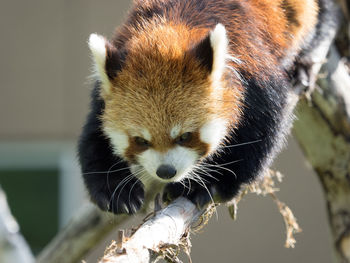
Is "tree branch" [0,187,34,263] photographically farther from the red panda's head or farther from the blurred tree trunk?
the blurred tree trunk

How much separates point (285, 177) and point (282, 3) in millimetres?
3812

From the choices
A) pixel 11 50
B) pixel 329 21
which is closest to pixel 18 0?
pixel 11 50

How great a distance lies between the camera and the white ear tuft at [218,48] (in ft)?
9.82

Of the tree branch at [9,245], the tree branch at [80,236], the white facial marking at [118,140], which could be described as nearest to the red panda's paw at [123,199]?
the white facial marking at [118,140]

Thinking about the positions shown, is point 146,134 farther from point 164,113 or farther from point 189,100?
point 189,100

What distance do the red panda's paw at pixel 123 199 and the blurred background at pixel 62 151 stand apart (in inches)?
156

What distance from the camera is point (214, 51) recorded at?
305 centimetres

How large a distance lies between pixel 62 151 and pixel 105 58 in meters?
4.81

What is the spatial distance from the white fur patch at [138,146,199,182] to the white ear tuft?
391 mm

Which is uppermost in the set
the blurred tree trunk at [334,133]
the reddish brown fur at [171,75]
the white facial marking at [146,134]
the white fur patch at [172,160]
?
the reddish brown fur at [171,75]

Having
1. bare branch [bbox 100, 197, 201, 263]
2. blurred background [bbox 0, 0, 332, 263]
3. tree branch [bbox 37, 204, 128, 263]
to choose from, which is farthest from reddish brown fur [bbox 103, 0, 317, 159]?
blurred background [bbox 0, 0, 332, 263]

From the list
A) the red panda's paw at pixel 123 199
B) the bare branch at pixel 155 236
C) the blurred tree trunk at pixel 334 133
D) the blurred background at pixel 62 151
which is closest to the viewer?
the bare branch at pixel 155 236

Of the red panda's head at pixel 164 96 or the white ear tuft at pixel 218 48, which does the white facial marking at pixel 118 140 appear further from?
the white ear tuft at pixel 218 48

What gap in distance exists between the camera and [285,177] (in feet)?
24.1
